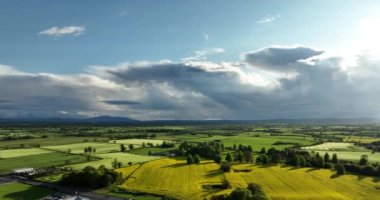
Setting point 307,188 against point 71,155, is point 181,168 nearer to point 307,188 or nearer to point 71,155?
point 307,188

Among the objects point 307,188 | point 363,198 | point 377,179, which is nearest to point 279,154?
point 377,179

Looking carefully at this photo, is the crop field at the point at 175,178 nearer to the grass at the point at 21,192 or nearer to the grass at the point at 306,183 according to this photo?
the grass at the point at 306,183

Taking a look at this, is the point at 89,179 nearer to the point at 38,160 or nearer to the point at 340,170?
the point at 38,160

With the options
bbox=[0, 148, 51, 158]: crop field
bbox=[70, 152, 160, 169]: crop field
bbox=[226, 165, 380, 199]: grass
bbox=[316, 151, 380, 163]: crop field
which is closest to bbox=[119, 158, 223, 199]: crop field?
bbox=[226, 165, 380, 199]: grass

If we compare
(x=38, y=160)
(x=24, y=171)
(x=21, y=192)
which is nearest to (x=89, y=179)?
(x=21, y=192)

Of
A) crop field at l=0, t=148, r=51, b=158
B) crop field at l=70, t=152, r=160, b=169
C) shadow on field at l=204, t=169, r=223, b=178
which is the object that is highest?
crop field at l=0, t=148, r=51, b=158

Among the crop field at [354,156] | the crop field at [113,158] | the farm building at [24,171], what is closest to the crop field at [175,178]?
the crop field at [113,158]

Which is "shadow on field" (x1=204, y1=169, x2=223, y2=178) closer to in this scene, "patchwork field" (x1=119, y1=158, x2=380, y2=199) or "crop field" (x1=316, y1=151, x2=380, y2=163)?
"patchwork field" (x1=119, y1=158, x2=380, y2=199)
